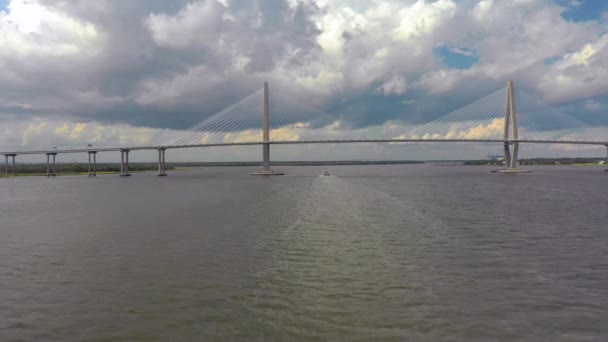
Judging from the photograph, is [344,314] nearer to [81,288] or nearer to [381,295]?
[381,295]

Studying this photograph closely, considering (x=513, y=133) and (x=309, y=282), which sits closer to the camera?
(x=309, y=282)

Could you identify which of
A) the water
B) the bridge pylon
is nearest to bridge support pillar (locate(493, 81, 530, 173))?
the bridge pylon

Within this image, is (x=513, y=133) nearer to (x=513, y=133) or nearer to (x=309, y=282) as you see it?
(x=513, y=133)

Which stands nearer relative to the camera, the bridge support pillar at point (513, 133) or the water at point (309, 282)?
the water at point (309, 282)

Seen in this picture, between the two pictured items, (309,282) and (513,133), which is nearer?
(309,282)

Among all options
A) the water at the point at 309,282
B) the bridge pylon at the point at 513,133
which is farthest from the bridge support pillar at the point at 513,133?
the water at the point at 309,282

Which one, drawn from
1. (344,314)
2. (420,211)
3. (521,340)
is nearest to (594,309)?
(521,340)

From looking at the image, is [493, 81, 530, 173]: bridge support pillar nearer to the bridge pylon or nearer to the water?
the bridge pylon

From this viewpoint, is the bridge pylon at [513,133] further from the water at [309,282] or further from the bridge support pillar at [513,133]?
the water at [309,282]

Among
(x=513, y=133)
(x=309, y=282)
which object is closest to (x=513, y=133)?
(x=513, y=133)

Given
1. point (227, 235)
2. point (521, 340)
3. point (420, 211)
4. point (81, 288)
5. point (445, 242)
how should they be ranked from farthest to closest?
point (420, 211) → point (227, 235) → point (445, 242) → point (81, 288) → point (521, 340)

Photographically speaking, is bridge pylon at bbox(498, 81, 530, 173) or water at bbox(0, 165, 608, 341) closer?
water at bbox(0, 165, 608, 341)
